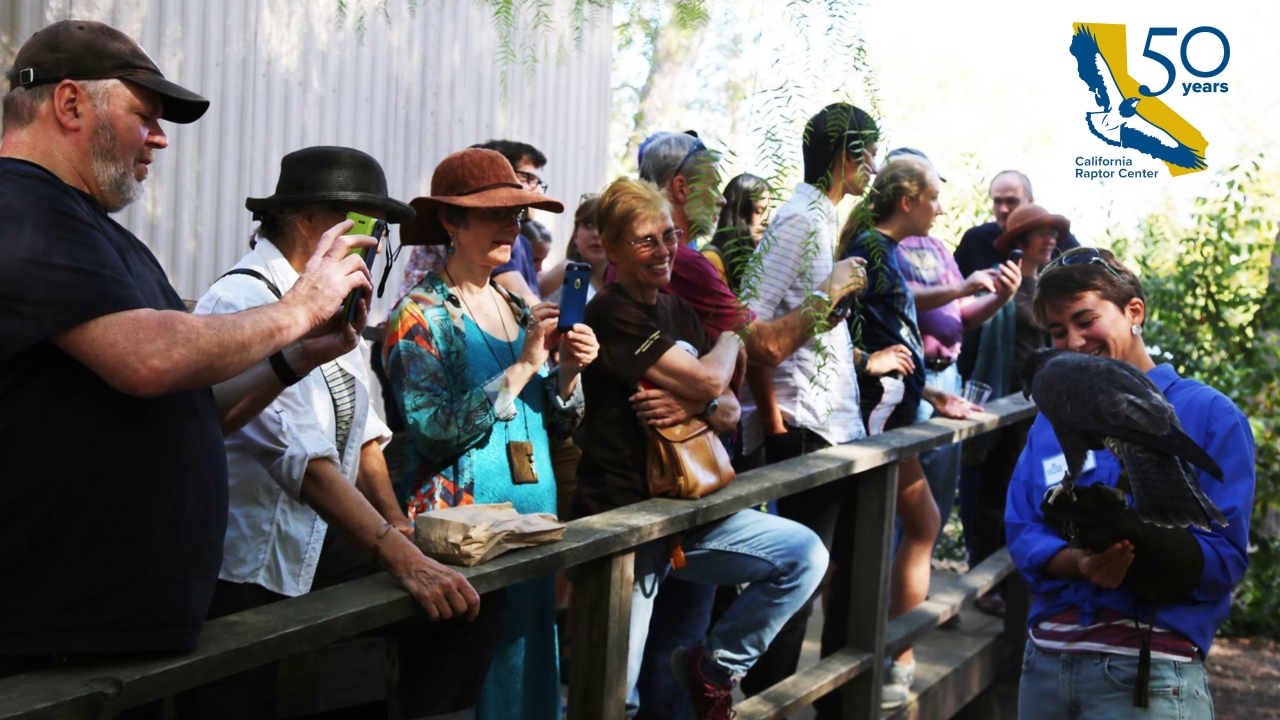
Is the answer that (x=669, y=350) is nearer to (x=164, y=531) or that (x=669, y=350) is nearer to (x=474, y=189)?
(x=474, y=189)

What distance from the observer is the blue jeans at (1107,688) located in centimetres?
272

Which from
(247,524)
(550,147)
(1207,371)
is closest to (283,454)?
(247,524)

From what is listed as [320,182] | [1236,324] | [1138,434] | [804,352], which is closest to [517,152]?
[804,352]

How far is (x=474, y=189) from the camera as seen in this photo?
3.07m

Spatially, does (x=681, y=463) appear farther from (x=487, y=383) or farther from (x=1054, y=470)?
(x=1054, y=470)

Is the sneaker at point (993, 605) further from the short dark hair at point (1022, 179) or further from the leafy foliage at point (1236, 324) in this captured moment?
the leafy foliage at point (1236, 324)

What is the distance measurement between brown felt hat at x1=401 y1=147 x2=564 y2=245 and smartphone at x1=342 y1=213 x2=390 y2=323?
739 mm

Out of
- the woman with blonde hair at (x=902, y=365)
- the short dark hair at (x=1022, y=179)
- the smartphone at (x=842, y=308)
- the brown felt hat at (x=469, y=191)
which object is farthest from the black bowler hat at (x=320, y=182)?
the short dark hair at (x=1022, y=179)

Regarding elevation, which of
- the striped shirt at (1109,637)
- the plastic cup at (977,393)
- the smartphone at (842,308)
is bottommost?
the striped shirt at (1109,637)

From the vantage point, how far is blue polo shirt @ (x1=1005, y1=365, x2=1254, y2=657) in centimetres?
270

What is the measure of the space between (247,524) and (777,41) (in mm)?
1446

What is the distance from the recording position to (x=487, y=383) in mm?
2914

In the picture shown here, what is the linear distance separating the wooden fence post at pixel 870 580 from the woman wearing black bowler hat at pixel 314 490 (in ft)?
5.74

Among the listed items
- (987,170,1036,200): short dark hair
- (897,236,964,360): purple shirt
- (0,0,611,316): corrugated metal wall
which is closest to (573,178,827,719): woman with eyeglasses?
(0,0,611,316): corrugated metal wall
